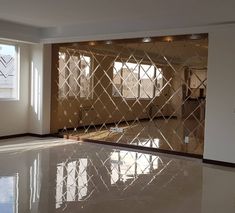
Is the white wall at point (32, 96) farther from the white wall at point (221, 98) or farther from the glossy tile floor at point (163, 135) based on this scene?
the white wall at point (221, 98)

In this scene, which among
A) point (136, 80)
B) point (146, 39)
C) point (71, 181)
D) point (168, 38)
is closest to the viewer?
point (71, 181)

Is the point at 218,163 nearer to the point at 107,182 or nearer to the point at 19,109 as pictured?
the point at 107,182

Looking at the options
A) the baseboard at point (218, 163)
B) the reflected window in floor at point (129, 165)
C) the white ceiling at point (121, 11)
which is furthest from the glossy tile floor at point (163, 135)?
the white ceiling at point (121, 11)

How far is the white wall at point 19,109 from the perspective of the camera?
7.52m

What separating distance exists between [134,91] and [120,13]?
203 cm

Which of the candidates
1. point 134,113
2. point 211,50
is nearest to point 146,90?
point 134,113

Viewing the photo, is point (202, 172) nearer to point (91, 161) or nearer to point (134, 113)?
point (91, 161)

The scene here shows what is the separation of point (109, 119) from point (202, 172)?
9.78 feet

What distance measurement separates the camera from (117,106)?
7629 mm

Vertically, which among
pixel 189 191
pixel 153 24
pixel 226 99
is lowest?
pixel 189 191

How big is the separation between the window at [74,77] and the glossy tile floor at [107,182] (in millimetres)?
1989

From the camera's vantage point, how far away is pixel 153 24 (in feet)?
20.7

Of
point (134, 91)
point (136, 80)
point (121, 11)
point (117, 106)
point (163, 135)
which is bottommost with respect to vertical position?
point (163, 135)

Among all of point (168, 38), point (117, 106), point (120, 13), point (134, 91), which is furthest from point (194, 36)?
point (117, 106)
